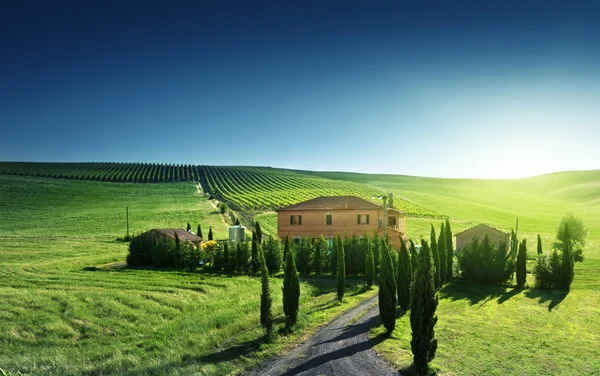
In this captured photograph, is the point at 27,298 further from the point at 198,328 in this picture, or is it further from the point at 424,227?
the point at 424,227

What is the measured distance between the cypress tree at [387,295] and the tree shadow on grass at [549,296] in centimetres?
1551

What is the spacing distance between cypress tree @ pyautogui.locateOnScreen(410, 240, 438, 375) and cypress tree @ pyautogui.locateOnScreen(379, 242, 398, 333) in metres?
4.60

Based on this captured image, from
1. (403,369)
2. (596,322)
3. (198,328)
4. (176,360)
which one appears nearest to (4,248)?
(198,328)

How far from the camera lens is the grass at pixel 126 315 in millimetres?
19375

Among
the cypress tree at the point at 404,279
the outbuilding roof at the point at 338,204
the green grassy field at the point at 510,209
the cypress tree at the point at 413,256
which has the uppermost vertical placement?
the outbuilding roof at the point at 338,204

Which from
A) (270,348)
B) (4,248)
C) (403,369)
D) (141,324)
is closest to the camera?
(403,369)

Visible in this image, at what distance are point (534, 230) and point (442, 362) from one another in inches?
3759

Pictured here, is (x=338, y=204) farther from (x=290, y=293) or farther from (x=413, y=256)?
(x=290, y=293)

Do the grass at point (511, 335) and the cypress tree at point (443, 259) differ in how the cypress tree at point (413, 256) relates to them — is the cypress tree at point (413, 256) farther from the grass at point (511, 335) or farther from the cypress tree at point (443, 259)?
the cypress tree at point (443, 259)

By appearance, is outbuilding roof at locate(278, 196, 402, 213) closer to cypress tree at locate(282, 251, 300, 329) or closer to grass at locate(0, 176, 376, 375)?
grass at locate(0, 176, 376, 375)

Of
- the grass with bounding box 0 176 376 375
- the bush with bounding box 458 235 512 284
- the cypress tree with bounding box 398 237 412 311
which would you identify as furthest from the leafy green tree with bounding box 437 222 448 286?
the cypress tree with bounding box 398 237 412 311

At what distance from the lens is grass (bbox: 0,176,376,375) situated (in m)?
19.4

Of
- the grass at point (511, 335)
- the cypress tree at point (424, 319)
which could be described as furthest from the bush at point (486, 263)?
the cypress tree at point (424, 319)

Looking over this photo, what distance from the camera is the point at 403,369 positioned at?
18.0 metres
